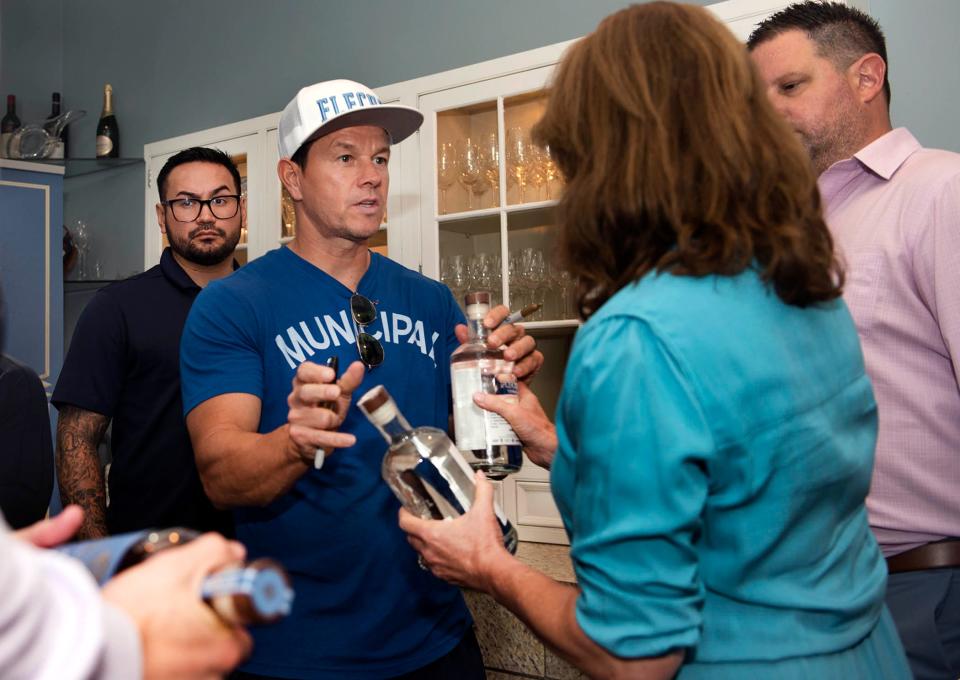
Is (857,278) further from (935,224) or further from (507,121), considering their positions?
(507,121)

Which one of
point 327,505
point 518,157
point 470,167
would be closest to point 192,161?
point 470,167

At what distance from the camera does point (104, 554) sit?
61 cm

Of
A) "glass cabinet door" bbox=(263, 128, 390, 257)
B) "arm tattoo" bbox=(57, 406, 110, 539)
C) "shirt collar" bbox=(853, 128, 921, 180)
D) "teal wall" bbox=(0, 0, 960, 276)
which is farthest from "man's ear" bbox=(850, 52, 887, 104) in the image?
"glass cabinet door" bbox=(263, 128, 390, 257)

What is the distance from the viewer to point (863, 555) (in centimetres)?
94

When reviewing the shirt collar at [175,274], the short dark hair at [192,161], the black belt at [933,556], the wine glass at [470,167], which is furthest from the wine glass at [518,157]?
the black belt at [933,556]

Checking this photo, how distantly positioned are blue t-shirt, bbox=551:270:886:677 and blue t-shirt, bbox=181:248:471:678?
0.68 m

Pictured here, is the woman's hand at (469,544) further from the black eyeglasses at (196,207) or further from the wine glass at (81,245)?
the wine glass at (81,245)

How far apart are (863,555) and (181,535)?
740 mm

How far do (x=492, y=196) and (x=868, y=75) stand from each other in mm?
1341

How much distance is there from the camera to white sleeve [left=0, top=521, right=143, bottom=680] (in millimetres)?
448

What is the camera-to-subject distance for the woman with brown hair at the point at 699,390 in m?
0.79

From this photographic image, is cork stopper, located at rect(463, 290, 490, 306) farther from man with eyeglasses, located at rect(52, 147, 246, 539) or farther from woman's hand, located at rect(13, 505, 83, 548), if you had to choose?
man with eyeglasses, located at rect(52, 147, 246, 539)

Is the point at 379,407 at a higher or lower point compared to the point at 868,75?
lower

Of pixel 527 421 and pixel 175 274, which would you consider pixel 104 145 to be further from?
pixel 527 421
